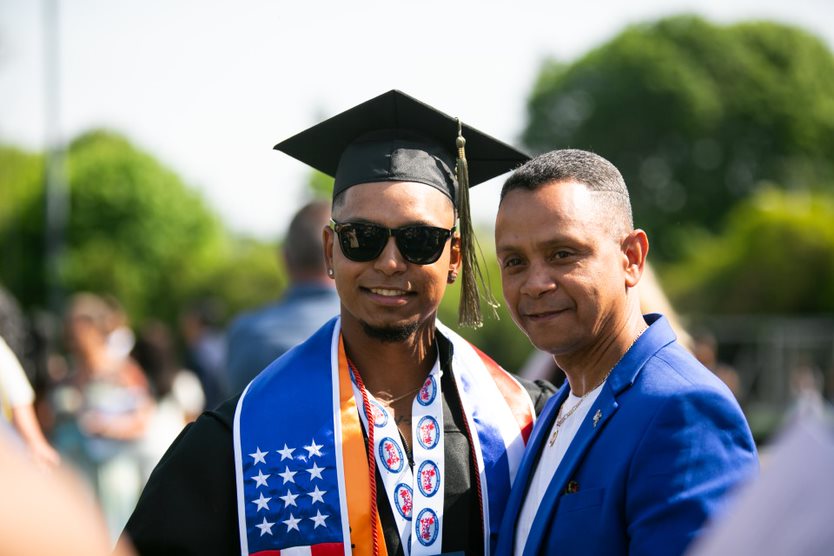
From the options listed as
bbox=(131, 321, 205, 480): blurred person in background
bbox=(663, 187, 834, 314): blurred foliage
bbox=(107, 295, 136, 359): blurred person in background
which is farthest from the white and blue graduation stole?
bbox=(663, 187, 834, 314): blurred foliage

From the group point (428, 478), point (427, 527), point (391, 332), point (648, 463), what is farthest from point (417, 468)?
point (648, 463)

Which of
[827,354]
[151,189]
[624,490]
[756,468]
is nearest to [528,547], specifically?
[624,490]

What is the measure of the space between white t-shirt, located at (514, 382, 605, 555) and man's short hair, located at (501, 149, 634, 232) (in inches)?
18.4

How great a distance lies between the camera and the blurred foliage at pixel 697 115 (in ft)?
122

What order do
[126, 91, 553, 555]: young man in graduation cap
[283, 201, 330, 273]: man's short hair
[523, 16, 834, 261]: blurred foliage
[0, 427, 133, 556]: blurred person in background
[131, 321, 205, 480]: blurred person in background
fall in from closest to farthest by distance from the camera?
[0, 427, 133, 556]: blurred person in background → [126, 91, 553, 555]: young man in graduation cap → [283, 201, 330, 273]: man's short hair → [131, 321, 205, 480]: blurred person in background → [523, 16, 834, 261]: blurred foliage

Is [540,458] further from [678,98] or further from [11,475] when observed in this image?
[678,98]

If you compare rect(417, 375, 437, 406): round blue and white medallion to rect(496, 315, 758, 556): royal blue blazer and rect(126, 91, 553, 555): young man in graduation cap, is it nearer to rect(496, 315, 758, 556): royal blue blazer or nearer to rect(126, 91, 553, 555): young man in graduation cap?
rect(126, 91, 553, 555): young man in graduation cap

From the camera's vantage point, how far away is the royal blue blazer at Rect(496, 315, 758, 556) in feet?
6.70

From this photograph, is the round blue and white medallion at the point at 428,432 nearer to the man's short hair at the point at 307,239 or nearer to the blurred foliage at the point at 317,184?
the man's short hair at the point at 307,239

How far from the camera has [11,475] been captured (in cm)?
106

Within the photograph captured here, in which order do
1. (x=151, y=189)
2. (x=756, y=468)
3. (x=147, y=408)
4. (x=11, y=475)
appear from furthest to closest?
(x=151, y=189) → (x=147, y=408) → (x=756, y=468) → (x=11, y=475)

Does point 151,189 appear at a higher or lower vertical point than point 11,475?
higher

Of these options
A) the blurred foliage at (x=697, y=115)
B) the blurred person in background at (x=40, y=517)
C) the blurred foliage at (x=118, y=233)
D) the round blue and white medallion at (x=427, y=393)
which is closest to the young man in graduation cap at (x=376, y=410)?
Answer: the round blue and white medallion at (x=427, y=393)

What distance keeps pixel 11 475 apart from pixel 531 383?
2404mm
